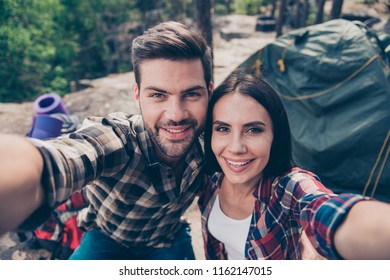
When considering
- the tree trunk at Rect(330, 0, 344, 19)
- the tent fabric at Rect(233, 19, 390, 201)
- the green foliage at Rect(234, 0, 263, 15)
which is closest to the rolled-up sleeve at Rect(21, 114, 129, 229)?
the tent fabric at Rect(233, 19, 390, 201)

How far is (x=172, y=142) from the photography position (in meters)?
1.84

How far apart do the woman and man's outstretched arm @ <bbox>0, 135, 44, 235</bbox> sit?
104 cm

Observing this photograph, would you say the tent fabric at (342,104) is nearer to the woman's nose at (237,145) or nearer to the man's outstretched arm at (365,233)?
the woman's nose at (237,145)

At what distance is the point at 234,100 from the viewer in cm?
173

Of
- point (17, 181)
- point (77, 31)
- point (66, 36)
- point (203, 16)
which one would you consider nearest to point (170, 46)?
point (17, 181)

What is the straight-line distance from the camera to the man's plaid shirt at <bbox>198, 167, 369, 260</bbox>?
4.52 feet

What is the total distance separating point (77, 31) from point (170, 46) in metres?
16.8

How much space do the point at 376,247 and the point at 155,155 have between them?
4.11 ft

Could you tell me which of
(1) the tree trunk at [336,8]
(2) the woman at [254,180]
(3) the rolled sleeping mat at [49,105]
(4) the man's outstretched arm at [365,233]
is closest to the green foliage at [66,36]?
(3) the rolled sleeping mat at [49,105]

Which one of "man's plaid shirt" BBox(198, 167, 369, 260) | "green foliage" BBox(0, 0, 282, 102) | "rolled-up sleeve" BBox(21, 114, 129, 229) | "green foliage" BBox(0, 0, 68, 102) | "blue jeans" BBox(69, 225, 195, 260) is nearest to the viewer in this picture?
"rolled-up sleeve" BBox(21, 114, 129, 229)

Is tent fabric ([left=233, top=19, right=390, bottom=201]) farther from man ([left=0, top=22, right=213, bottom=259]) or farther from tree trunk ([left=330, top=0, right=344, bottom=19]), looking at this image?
tree trunk ([left=330, top=0, right=344, bottom=19])

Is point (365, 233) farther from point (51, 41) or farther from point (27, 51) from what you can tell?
point (51, 41)

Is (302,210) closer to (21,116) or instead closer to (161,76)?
(161,76)
